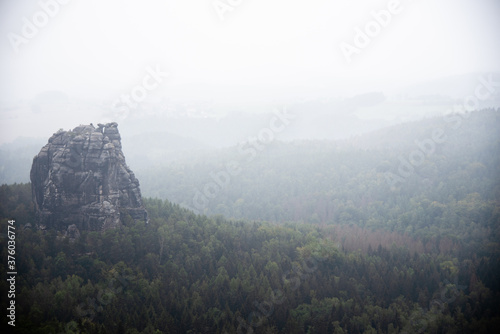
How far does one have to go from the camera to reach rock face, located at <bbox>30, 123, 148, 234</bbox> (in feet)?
276

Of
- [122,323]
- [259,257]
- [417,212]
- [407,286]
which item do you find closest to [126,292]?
[122,323]

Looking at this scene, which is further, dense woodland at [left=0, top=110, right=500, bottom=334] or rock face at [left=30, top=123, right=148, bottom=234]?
rock face at [left=30, top=123, right=148, bottom=234]

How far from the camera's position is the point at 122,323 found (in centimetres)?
6656

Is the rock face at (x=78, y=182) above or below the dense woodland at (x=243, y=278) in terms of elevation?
above

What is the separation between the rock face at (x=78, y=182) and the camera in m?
84.1

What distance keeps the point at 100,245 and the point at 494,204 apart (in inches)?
4664

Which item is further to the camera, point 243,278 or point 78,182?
point 243,278

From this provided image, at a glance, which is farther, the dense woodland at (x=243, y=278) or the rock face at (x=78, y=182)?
the rock face at (x=78, y=182)

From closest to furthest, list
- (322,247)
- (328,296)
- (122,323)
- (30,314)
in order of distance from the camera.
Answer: (30,314) < (122,323) < (328,296) < (322,247)

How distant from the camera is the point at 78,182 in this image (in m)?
84.9

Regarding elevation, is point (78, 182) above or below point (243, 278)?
above

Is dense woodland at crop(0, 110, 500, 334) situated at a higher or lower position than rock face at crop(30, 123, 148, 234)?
lower

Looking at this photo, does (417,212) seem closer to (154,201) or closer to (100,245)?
(154,201)

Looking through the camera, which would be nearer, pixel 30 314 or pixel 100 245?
pixel 30 314
